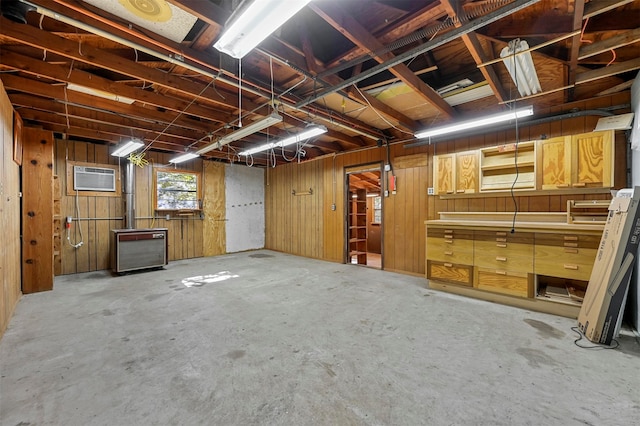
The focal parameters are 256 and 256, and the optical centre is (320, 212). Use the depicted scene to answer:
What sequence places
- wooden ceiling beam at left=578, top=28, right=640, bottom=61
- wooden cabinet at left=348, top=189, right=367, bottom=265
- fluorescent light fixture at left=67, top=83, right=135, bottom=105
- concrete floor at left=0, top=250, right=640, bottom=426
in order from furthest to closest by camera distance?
1. wooden cabinet at left=348, top=189, right=367, bottom=265
2. fluorescent light fixture at left=67, top=83, right=135, bottom=105
3. wooden ceiling beam at left=578, top=28, right=640, bottom=61
4. concrete floor at left=0, top=250, right=640, bottom=426

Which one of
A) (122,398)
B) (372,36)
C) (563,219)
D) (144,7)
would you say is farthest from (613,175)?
(122,398)

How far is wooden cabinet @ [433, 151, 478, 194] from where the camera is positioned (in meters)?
3.75

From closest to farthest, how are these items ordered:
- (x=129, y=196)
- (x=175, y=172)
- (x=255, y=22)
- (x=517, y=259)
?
(x=255, y=22), (x=517, y=259), (x=129, y=196), (x=175, y=172)

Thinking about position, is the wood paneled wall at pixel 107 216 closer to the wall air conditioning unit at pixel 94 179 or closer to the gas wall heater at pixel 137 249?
the wall air conditioning unit at pixel 94 179

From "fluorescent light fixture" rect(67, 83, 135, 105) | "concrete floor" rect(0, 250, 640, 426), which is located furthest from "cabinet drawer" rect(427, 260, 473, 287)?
"fluorescent light fixture" rect(67, 83, 135, 105)

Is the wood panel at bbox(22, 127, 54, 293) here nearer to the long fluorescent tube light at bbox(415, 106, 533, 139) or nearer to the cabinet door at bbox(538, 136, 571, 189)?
the long fluorescent tube light at bbox(415, 106, 533, 139)

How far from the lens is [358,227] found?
246 inches

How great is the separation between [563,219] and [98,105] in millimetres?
6197

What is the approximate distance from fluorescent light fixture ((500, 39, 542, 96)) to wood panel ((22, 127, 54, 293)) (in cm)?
588

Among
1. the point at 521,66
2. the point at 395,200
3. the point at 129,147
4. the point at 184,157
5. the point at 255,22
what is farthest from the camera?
the point at 184,157

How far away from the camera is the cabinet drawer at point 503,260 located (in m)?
3.05

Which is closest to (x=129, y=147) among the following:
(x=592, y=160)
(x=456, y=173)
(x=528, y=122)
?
(x=456, y=173)

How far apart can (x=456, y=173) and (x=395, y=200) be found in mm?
1223

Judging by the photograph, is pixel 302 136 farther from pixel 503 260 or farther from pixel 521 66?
pixel 503 260
